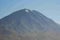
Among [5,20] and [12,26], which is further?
[5,20]

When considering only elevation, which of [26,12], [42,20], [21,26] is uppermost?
[26,12]

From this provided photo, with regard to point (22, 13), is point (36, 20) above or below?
below

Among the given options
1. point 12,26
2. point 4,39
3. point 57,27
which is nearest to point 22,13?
point 12,26

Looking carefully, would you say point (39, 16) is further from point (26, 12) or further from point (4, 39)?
point (4, 39)

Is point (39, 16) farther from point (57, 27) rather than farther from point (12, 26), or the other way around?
point (12, 26)

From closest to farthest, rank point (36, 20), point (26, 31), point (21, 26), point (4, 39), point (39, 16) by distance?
point (4, 39) → point (26, 31) → point (21, 26) → point (36, 20) → point (39, 16)

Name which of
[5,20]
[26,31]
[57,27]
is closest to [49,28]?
[57,27]

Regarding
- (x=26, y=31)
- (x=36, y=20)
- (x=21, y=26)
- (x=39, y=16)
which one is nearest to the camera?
(x=26, y=31)
